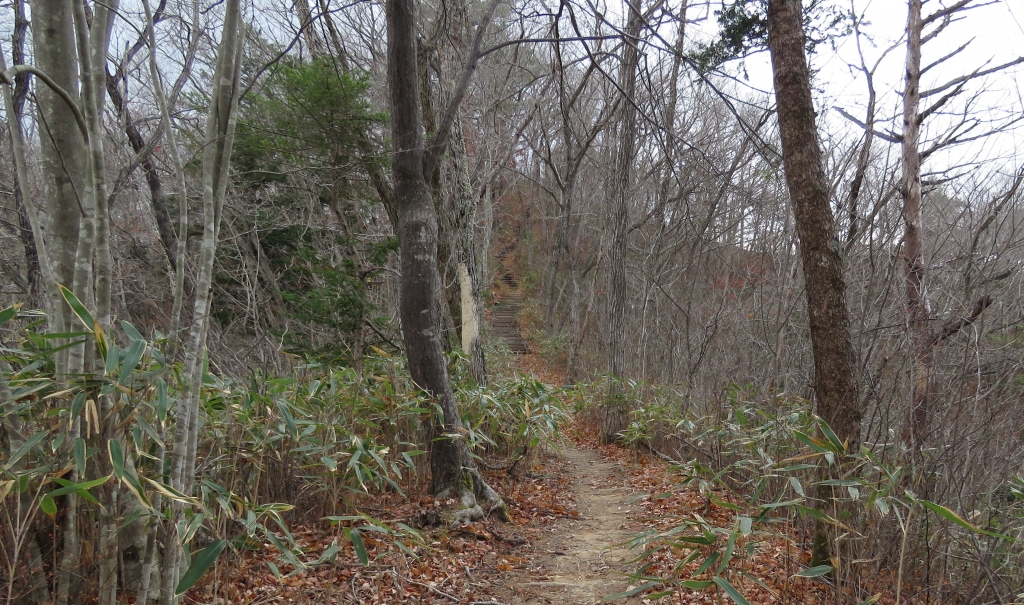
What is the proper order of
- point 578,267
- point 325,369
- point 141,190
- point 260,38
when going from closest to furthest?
1. point 325,369
2. point 141,190
3. point 260,38
4. point 578,267

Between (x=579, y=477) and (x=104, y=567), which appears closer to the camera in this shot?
(x=104, y=567)

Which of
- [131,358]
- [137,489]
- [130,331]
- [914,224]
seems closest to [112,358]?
[131,358]

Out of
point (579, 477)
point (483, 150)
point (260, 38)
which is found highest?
point (260, 38)

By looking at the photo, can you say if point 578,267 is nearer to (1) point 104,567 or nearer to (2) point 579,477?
(2) point 579,477

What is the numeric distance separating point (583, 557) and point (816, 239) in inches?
99.4

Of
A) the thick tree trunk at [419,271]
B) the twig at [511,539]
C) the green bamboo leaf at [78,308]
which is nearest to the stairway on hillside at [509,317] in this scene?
the thick tree trunk at [419,271]

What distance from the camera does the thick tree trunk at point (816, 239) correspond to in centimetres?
312

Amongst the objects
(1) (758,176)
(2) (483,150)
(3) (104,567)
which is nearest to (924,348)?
(3) (104,567)

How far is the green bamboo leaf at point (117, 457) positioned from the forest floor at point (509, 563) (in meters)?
0.89

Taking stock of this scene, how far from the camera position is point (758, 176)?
420 inches

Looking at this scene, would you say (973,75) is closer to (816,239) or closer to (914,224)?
(914,224)

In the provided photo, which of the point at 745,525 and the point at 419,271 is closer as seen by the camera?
the point at 745,525

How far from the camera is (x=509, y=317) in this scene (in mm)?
22453

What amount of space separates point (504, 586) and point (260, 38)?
9325 millimetres
